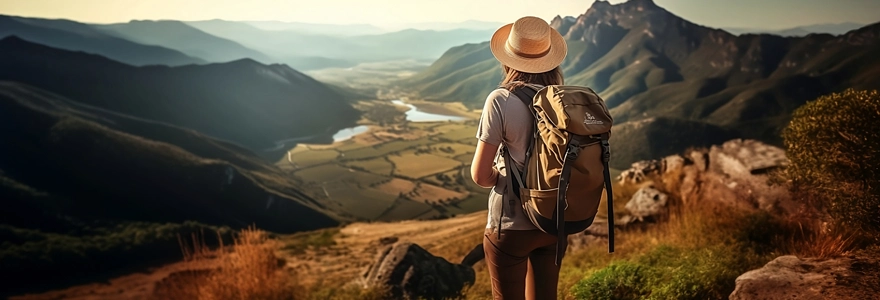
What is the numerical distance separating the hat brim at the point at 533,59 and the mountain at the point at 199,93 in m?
99.4

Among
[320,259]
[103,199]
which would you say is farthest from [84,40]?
[320,259]

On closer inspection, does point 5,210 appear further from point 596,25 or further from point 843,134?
point 596,25

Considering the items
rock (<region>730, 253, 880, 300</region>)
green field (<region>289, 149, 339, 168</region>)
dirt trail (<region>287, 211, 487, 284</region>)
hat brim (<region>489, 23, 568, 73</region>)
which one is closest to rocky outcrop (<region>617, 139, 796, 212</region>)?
rock (<region>730, 253, 880, 300</region>)

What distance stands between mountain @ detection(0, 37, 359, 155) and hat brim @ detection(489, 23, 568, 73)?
99.4 m

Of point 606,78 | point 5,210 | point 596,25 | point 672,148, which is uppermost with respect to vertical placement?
point 596,25

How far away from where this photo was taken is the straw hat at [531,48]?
2584 mm

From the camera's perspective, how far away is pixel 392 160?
8644 cm

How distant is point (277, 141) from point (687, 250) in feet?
332

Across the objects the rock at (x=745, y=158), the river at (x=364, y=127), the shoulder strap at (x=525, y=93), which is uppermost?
the shoulder strap at (x=525, y=93)

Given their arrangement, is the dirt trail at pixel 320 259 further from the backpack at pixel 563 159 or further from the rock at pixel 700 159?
the backpack at pixel 563 159

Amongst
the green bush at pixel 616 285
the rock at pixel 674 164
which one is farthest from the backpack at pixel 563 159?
the rock at pixel 674 164

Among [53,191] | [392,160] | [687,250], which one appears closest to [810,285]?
[687,250]

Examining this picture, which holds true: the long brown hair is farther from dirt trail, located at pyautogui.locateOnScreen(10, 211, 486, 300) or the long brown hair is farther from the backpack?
dirt trail, located at pyautogui.locateOnScreen(10, 211, 486, 300)

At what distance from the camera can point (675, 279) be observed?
4250 millimetres
